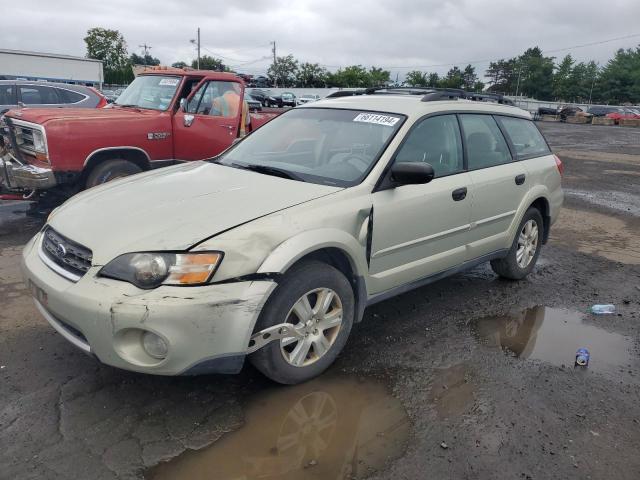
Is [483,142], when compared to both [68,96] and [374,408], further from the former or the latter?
[68,96]

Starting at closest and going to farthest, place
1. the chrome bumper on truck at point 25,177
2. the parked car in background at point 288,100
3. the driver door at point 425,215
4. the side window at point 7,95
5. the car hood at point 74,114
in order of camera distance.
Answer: the driver door at point 425,215, the chrome bumper on truck at point 25,177, the car hood at point 74,114, the side window at point 7,95, the parked car in background at point 288,100

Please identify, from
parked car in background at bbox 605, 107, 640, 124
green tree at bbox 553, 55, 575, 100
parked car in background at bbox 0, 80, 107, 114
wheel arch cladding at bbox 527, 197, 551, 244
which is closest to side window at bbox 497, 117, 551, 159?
wheel arch cladding at bbox 527, 197, 551, 244

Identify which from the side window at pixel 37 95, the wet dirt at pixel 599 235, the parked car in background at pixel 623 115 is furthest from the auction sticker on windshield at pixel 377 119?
the parked car in background at pixel 623 115

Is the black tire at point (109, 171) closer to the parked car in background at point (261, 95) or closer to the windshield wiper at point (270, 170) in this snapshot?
the windshield wiper at point (270, 170)

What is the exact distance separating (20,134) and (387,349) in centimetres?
547

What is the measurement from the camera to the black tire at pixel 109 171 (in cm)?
653

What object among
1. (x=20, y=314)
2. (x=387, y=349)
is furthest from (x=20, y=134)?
(x=387, y=349)

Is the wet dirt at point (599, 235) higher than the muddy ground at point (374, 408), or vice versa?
the muddy ground at point (374, 408)

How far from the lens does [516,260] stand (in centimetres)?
520

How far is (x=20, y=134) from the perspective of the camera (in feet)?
21.7

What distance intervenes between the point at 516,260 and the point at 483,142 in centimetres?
129

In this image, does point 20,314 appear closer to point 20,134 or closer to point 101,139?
point 101,139

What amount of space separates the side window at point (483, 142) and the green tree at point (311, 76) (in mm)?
72593

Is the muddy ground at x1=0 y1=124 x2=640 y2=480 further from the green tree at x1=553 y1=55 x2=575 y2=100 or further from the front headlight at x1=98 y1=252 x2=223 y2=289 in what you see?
the green tree at x1=553 y1=55 x2=575 y2=100
